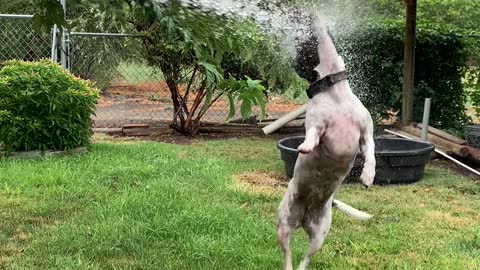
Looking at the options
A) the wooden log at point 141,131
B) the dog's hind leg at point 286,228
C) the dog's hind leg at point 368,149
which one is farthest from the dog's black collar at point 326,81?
Answer: the wooden log at point 141,131

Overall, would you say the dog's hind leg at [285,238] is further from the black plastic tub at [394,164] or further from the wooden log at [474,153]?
the wooden log at [474,153]

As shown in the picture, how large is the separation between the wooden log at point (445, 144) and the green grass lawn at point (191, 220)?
1.03ft

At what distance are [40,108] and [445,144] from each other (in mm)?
4186

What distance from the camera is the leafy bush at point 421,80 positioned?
871 cm

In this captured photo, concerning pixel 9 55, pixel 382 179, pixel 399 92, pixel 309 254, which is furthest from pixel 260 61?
pixel 9 55

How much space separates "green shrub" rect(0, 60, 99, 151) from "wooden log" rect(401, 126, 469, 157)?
376cm

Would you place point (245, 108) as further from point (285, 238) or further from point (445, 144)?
point (445, 144)

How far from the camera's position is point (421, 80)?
8859 millimetres

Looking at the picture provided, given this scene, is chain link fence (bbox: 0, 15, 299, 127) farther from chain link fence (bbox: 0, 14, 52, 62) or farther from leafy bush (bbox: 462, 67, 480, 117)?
leafy bush (bbox: 462, 67, 480, 117)

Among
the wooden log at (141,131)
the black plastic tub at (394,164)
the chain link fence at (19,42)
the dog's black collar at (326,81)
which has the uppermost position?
the dog's black collar at (326,81)

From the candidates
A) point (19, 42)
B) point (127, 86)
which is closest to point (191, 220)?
point (19, 42)

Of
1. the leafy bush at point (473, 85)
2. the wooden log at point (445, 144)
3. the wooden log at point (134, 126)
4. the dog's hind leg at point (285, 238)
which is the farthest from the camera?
the wooden log at point (134, 126)

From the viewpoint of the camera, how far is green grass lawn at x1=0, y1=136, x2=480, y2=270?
3.44 meters

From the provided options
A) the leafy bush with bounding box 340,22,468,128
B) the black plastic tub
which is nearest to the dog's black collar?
the black plastic tub
